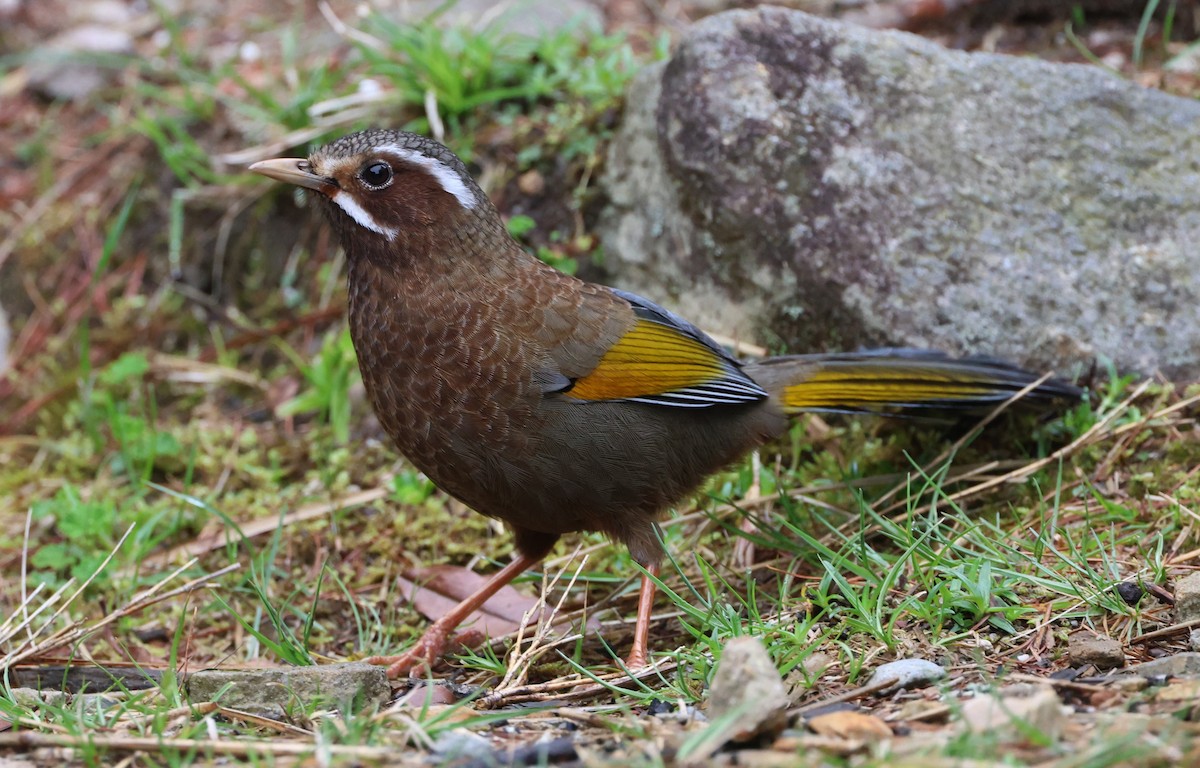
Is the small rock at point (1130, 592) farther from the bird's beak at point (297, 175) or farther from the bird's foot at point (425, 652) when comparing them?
the bird's beak at point (297, 175)

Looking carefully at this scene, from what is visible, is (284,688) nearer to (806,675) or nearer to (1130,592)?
(806,675)

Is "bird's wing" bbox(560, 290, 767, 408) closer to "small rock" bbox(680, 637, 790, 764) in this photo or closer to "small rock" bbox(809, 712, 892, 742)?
"small rock" bbox(680, 637, 790, 764)

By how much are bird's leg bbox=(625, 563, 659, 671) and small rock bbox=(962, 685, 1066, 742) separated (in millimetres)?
1302

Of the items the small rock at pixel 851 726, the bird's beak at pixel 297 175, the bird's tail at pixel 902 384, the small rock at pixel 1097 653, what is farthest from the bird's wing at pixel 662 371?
the small rock at pixel 851 726

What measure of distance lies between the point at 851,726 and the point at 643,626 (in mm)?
1382

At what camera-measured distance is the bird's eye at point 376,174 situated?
4168 mm

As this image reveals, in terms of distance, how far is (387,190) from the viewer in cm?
416

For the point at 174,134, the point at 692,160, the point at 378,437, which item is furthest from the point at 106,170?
the point at 692,160

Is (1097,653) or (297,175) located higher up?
(297,175)

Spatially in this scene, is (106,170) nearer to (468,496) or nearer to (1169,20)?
(468,496)

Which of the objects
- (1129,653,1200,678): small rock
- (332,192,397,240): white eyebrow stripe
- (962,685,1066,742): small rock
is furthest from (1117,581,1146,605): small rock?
(332,192,397,240): white eyebrow stripe

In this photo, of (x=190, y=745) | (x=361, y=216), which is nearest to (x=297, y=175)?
(x=361, y=216)

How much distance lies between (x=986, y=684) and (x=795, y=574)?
1.21 m

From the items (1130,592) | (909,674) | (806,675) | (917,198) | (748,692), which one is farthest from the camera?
(917,198)
